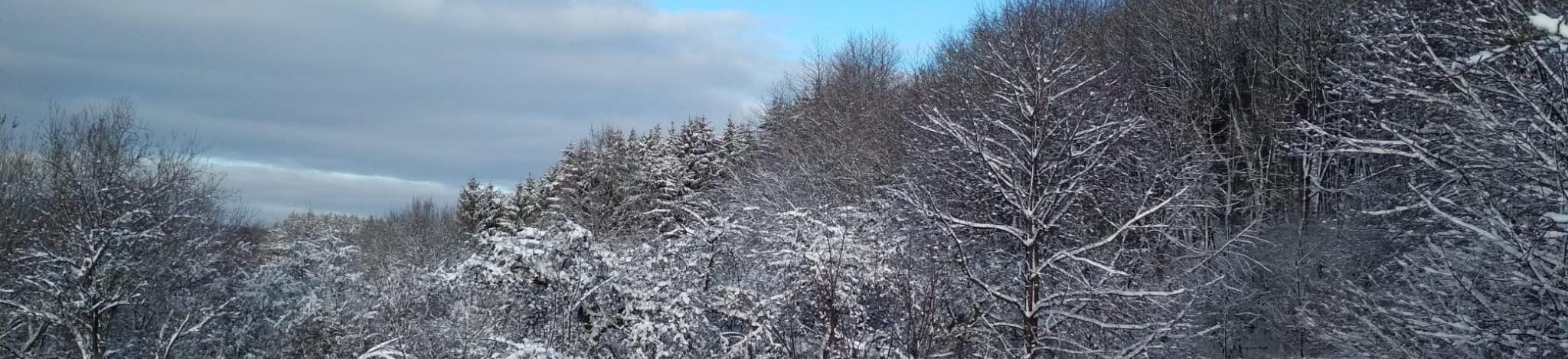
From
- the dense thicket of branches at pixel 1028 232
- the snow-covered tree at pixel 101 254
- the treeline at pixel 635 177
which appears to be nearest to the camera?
the dense thicket of branches at pixel 1028 232

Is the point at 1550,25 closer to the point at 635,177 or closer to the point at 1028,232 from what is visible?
the point at 1028,232

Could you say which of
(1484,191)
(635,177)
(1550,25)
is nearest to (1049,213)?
(1484,191)

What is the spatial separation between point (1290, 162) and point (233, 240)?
28.6m

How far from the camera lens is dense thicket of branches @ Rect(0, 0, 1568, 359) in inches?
363

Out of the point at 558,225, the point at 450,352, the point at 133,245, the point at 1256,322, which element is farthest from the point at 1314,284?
the point at 133,245

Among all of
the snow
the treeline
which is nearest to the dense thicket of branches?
the snow

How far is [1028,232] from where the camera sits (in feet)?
32.4

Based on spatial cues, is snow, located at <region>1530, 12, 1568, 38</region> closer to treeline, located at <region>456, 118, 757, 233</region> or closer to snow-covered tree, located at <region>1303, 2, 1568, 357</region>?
snow-covered tree, located at <region>1303, 2, 1568, 357</region>

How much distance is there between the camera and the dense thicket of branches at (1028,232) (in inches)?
363

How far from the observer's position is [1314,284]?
17.1 meters

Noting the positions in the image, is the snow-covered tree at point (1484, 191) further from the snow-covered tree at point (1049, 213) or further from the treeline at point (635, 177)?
the treeline at point (635, 177)

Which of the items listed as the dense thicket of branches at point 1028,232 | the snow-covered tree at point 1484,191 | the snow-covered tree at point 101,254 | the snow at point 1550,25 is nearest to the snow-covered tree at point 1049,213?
the dense thicket of branches at point 1028,232

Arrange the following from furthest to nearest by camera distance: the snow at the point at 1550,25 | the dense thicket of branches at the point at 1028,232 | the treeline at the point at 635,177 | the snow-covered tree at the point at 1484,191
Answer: the treeline at the point at 635,177 → the dense thicket of branches at the point at 1028,232 → the snow-covered tree at the point at 1484,191 → the snow at the point at 1550,25

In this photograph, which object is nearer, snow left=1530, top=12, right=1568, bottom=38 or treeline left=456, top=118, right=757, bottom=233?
snow left=1530, top=12, right=1568, bottom=38
